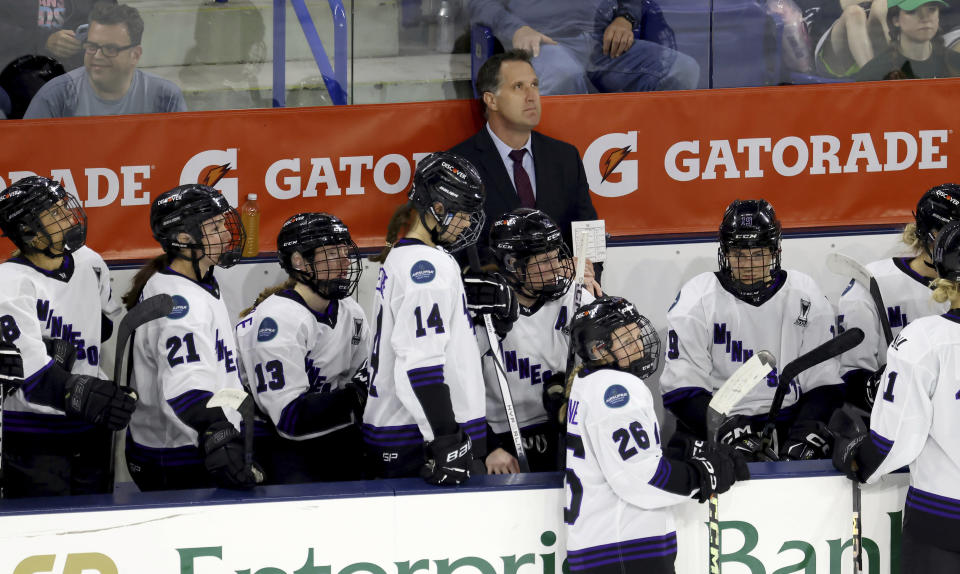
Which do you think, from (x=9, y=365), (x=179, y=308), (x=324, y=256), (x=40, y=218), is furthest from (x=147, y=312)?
(x=324, y=256)

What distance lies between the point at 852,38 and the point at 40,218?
12.3 feet

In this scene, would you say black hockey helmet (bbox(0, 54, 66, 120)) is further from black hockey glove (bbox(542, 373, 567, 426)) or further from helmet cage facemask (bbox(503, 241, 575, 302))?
black hockey glove (bbox(542, 373, 567, 426))

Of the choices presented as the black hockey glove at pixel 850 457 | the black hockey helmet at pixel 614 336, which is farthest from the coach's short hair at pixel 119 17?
the black hockey glove at pixel 850 457

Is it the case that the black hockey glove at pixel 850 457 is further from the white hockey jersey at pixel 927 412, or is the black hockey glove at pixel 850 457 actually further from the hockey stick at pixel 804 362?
the hockey stick at pixel 804 362

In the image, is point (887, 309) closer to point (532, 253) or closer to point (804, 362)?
point (804, 362)

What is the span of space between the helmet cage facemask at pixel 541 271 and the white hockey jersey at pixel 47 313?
1.43 m

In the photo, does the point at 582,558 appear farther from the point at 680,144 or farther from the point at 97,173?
Result: the point at 97,173

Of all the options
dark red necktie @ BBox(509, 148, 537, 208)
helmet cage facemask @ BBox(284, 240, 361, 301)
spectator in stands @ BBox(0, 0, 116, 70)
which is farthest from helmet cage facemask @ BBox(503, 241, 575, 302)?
spectator in stands @ BBox(0, 0, 116, 70)

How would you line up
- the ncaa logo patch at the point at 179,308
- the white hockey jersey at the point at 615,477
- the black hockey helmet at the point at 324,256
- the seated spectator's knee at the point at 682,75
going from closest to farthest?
the white hockey jersey at the point at 615,477, the ncaa logo patch at the point at 179,308, the black hockey helmet at the point at 324,256, the seated spectator's knee at the point at 682,75

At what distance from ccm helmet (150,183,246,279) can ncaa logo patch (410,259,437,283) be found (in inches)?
26.5

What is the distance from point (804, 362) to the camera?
3762 millimetres

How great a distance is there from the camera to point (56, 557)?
306cm

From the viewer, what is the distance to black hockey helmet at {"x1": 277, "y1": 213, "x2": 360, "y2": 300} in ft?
12.7

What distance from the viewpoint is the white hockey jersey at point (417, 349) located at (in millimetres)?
3279
